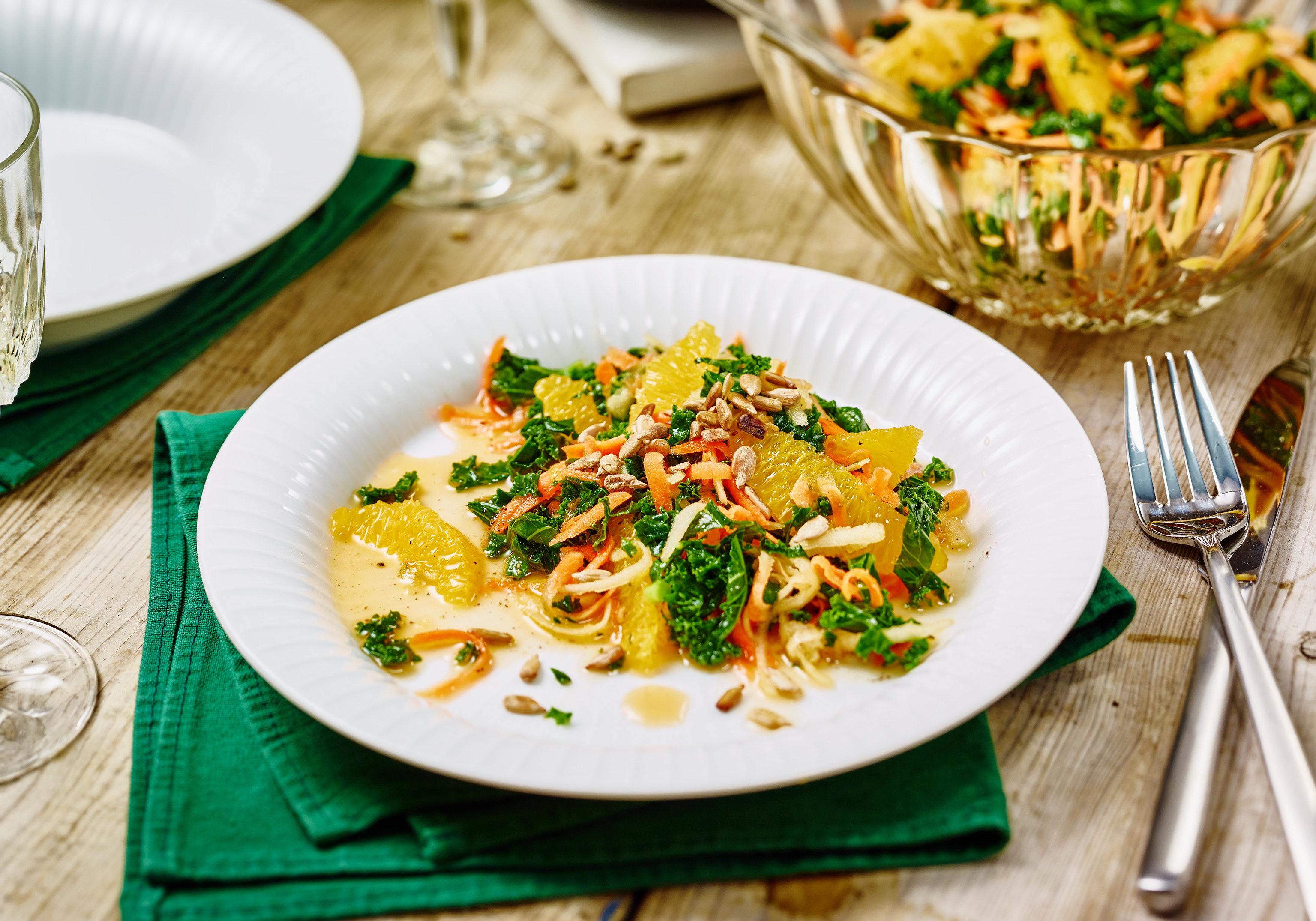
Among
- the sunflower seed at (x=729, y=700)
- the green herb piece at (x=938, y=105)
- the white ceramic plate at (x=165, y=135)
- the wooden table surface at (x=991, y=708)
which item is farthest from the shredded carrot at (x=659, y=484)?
the green herb piece at (x=938, y=105)

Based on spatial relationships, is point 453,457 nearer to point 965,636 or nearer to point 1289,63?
point 965,636

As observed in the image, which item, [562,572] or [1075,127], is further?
[1075,127]

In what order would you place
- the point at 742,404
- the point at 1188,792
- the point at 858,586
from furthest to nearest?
the point at 742,404
the point at 858,586
the point at 1188,792

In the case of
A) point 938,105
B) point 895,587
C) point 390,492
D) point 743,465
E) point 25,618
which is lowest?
point 25,618

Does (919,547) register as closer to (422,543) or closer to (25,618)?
(422,543)

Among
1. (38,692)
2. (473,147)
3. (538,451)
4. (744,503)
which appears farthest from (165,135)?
(744,503)

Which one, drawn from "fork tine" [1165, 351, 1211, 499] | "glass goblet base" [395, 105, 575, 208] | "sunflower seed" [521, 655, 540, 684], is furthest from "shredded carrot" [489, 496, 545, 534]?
"glass goblet base" [395, 105, 575, 208]

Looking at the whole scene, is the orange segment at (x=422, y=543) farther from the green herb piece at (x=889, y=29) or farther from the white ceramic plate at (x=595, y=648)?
the green herb piece at (x=889, y=29)

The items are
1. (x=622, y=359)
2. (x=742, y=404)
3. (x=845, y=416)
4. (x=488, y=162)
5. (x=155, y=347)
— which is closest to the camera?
(x=742, y=404)
